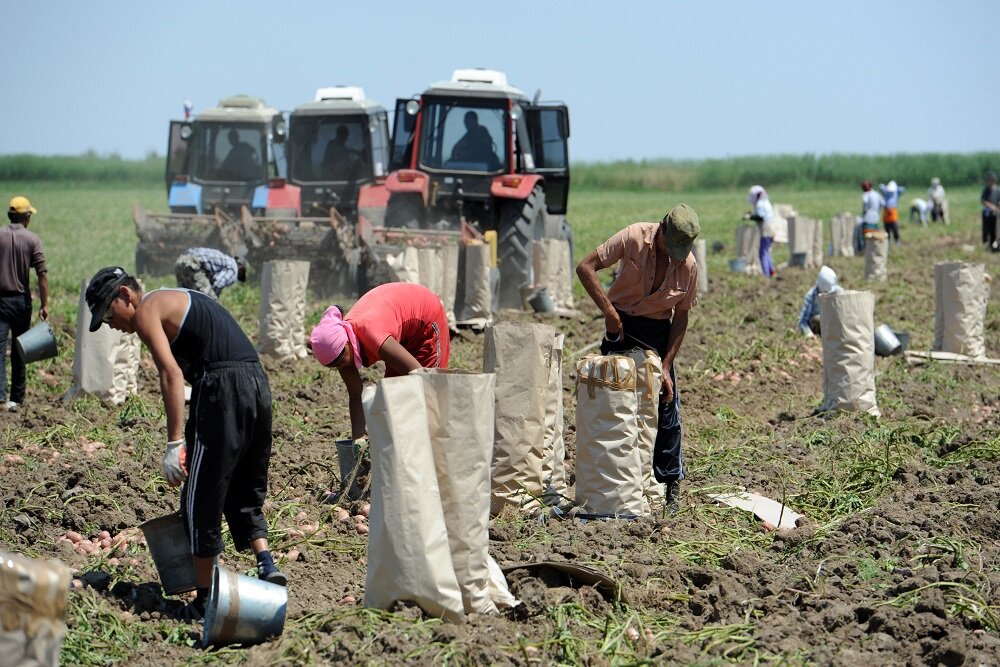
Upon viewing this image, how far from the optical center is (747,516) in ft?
21.4

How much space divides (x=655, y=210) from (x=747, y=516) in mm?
39654

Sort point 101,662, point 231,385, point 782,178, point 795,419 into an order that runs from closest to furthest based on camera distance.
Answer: point 101,662 → point 231,385 → point 795,419 → point 782,178

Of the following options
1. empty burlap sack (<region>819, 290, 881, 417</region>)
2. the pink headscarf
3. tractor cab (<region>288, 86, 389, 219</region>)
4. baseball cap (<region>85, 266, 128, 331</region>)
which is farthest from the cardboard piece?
tractor cab (<region>288, 86, 389, 219</region>)

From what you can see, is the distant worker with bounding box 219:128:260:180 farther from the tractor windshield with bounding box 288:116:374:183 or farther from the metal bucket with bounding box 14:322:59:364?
→ the metal bucket with bounding box 14:322:59:364

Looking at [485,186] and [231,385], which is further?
[485,186]

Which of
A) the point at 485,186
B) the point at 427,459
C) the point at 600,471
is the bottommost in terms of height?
the point at 600,471

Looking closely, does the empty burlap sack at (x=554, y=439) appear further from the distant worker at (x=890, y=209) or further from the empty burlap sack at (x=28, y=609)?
the distant worker at (x=890, y=209)

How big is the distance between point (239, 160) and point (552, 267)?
5946 mm

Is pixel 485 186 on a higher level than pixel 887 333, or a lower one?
higher

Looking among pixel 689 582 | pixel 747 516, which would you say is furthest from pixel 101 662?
pixel 747 516

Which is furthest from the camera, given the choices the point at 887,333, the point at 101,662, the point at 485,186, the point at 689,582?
the point at 485,186

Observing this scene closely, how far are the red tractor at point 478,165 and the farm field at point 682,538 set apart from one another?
4.06 meters

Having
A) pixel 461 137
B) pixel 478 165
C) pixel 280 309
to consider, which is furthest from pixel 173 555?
pixel 461 137

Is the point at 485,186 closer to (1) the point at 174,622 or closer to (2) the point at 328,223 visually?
(2) the point at 328,223
